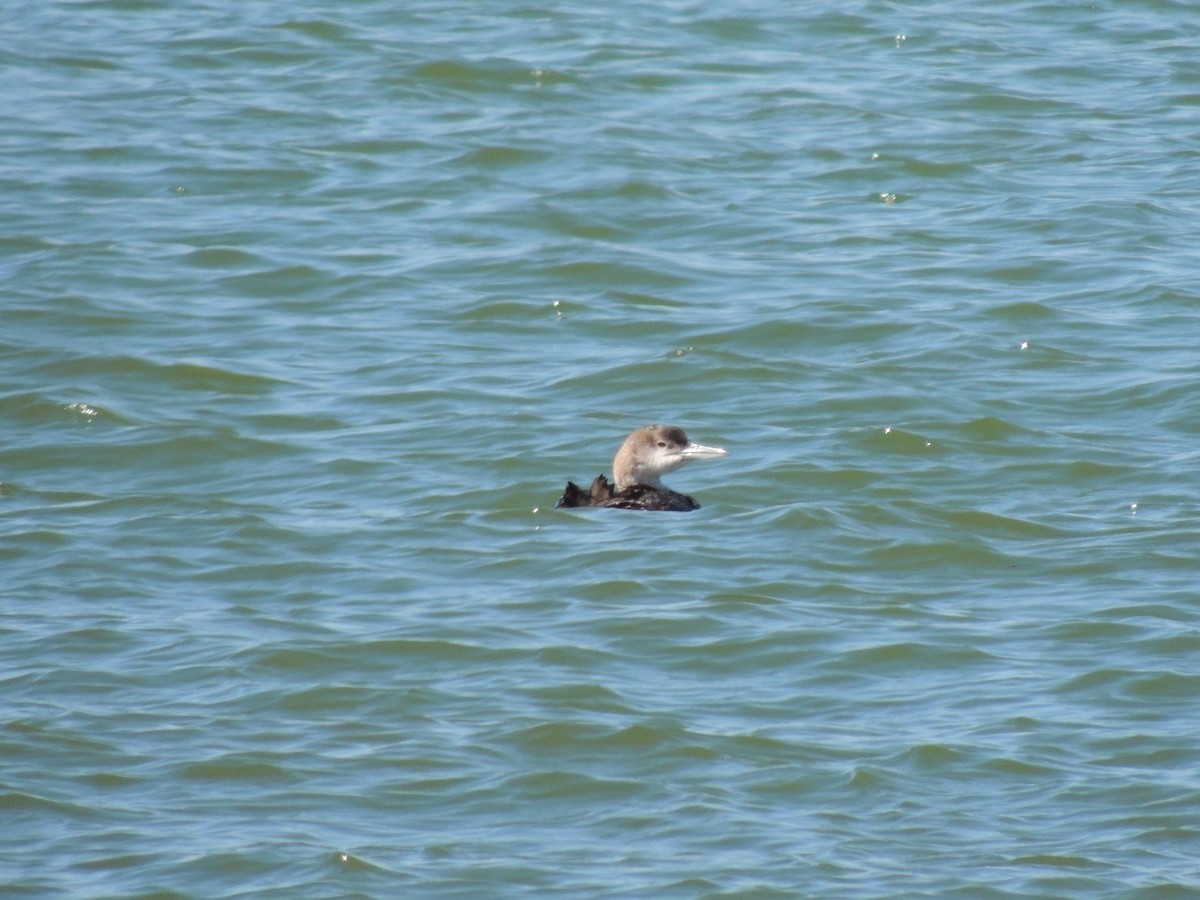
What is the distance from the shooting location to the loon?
33.9ft

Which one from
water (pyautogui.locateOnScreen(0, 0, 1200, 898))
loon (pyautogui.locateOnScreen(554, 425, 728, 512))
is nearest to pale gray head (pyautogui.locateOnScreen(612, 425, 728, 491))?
loon (pyautogui.locateOnScreen(554, 425, 728, 512))

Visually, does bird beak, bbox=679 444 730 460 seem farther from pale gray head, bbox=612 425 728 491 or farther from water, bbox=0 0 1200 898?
water, bbox=0 0 1200 898

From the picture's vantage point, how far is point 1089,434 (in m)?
10.9

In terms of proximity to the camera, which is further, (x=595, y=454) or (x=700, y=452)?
(x=595, y=454)

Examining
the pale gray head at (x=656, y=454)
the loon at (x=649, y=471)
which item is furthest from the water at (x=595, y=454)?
the pale gray head at (x=656, y=454)

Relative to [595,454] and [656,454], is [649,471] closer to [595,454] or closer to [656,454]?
[656,454]

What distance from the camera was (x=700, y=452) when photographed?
10.5 metres

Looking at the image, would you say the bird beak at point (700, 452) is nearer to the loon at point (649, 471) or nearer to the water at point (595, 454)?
the loon at point (649, 471)

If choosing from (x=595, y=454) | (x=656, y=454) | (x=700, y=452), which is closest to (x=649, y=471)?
(x=656, y=454)

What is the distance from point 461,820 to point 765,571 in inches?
109

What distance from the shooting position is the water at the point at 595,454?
22.6 ft

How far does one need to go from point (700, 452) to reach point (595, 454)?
0.77 m

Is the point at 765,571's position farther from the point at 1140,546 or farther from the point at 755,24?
the point at 755,24

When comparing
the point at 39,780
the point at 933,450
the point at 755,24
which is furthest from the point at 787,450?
the point at 755,24
